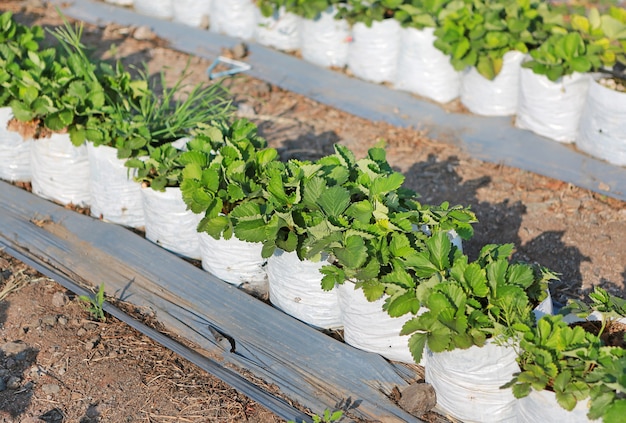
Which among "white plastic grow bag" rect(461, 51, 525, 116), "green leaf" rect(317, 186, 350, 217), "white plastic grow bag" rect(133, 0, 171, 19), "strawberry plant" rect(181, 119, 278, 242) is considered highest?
"green leaf" rect(317, 186, 350, 217)

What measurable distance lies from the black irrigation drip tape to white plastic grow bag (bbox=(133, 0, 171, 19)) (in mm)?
3455

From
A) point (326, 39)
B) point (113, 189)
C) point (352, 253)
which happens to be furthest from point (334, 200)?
point (326, 39)

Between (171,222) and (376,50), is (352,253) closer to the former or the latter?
(171,222)

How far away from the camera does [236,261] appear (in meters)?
3.38

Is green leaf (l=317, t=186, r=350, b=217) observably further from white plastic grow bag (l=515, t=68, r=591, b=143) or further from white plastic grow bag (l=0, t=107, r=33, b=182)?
white plastic grow bag (l=515, t=68, r=591, b=143)

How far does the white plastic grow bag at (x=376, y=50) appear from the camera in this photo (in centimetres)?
523

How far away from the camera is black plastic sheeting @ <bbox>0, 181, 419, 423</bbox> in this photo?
290cm

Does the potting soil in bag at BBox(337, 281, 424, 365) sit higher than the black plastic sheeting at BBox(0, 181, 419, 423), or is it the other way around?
the potting soil in bag at BBox(337, 281, 424, 365)

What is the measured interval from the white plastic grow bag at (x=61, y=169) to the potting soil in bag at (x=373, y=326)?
5.26 feet

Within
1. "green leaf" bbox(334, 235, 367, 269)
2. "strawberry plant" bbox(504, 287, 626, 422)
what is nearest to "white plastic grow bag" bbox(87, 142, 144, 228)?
"green leaf" bbox(334, 235, 367, 269)

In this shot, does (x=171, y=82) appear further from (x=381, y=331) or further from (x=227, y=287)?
(x=381, y=331)

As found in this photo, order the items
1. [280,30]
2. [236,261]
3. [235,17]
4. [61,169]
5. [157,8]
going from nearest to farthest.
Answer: [236,261] → [61,169] → [280,30] → [235,17] → [157,8]

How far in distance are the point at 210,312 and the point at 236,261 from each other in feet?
0.78

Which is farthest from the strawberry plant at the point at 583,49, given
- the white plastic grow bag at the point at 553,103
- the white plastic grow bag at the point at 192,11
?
the white plastic grow bag at the point at 192,11
